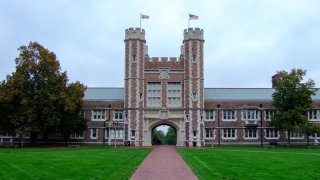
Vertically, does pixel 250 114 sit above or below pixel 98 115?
above

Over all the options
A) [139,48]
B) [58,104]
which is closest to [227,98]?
[139,48]

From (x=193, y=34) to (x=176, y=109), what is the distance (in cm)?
928

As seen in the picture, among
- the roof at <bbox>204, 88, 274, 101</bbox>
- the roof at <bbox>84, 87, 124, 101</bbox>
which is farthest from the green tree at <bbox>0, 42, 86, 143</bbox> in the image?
the roof at <bbox>204, 88, 274, 101</bbox>

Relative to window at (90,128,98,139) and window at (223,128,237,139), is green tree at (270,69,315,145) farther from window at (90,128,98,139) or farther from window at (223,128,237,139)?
window at (90,128,98,139)

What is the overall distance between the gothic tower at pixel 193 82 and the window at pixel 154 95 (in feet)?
10.7

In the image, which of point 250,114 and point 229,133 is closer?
point 229,133

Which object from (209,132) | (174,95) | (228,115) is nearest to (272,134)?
(228,115)

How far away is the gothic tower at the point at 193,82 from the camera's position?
2044 inches

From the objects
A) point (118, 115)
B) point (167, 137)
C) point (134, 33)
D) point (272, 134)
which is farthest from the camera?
point (167, 137)

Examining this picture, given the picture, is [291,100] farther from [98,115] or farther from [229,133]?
[98,115]

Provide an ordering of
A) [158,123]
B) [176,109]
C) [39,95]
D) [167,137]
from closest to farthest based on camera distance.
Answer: [39,95] < [176,109] < [158,123] < [167,137]

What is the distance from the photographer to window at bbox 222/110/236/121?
178ft

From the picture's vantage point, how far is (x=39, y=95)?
45031mm

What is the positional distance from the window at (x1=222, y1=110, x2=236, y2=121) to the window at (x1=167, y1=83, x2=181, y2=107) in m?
5.94
